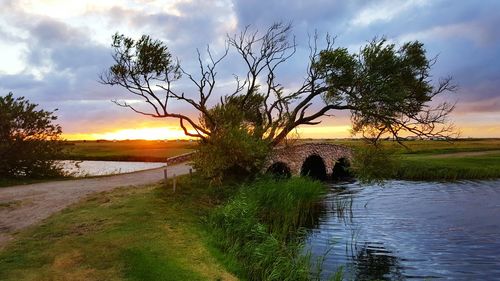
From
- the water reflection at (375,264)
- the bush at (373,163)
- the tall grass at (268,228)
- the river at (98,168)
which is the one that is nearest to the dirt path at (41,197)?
the river at (98,168)

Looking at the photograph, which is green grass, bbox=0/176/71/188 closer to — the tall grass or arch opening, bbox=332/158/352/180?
the tall grass

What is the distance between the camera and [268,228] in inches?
1064

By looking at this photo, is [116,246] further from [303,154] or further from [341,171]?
[341,171]

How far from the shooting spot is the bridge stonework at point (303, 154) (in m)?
50.8

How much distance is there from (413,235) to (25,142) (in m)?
35.0

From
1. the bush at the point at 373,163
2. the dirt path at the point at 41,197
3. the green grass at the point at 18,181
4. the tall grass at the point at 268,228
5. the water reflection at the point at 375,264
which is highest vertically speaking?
the bush at the point at 373,163

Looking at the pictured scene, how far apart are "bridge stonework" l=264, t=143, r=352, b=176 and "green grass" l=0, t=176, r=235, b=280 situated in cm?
2294

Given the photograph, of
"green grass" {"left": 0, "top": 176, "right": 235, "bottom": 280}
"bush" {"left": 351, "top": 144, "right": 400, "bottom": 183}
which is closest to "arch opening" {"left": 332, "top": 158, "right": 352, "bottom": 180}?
"bush" {"left": 351, "top": 144, "right": 400, "bottom": 183}

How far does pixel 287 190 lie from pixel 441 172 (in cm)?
3181

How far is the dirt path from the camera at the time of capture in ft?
75.5

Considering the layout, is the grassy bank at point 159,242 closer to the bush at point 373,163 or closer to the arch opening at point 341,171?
the bush at point 373,163

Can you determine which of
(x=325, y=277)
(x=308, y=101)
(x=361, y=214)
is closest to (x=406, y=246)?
(x=325, y=277)

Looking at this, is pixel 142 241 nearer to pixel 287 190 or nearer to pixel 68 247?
pixel 68 247

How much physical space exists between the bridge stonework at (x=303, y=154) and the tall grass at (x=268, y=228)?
11.9 m
